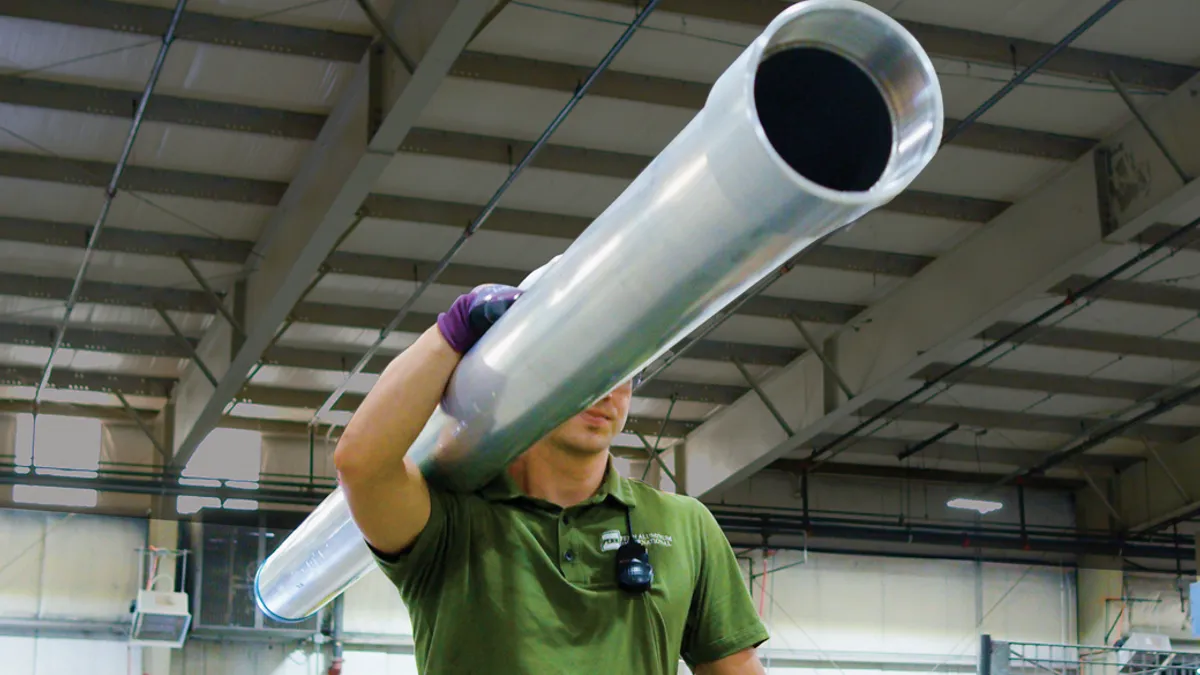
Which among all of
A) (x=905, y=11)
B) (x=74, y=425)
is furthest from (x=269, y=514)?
(x=905, y=11)

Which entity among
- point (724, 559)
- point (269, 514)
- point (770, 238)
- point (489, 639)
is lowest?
point (489, 639)

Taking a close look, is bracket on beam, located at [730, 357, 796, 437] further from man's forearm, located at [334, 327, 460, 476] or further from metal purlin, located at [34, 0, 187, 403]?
man's forearm, located at [334, 327, 460, 476]

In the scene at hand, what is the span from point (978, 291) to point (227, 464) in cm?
744

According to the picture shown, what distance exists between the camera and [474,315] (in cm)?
182

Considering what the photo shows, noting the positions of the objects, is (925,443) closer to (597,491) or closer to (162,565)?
(162,565)

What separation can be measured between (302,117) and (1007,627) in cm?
1075

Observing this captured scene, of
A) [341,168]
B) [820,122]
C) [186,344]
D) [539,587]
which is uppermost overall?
[341,168]

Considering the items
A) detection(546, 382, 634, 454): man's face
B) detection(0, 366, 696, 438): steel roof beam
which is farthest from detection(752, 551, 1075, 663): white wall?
detection(546, 382, 634, 454): man's face

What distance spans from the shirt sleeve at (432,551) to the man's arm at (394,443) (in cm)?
4

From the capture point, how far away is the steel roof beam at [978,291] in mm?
10023

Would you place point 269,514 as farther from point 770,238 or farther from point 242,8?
point 770,238

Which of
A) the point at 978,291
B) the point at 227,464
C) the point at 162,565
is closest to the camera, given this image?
the point at 978,291

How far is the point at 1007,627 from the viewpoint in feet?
54.5

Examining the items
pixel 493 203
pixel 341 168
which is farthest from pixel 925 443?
pixel 341 168
